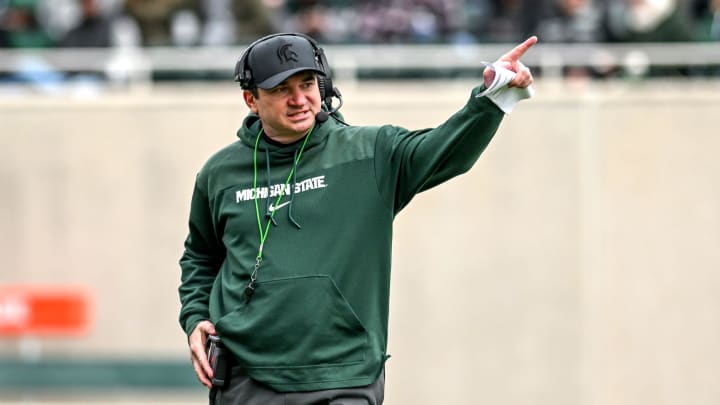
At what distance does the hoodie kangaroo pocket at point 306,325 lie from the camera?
4320mm

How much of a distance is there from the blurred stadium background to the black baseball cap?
223 inches

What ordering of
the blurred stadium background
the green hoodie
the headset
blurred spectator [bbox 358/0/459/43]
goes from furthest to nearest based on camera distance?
blurred spectator [bbox 358/0/459/43]
the blurred stadium background
the headset
the green hoodie

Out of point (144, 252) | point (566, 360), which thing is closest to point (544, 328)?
point (566, 360)

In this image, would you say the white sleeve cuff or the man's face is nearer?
the white sleeve cuff

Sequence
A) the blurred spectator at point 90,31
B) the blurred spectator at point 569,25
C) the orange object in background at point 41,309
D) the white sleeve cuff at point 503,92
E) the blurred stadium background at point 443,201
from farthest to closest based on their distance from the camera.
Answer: the orange object in background at point 41,309
the blurred spectator at point 90,31
the blurred stadium background at point 443,201
the blurred spectator at point 569,25
the white sleeve cuff at point 503,92

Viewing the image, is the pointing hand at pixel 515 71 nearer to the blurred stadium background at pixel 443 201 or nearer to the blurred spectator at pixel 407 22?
the blurred stadium background at pixel 443 201

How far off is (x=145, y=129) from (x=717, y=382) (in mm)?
4858

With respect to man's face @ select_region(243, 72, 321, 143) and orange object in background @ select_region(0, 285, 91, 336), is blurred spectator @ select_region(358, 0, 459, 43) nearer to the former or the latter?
orange object in background @ select_region(0, 285, 91, 336)

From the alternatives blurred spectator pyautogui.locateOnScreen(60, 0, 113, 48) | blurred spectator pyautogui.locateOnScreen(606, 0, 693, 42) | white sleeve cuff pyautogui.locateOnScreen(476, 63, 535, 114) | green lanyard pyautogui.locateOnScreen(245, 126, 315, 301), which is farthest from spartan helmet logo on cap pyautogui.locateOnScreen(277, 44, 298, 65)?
blurred spectator pyautogui.locateOnScreen(60, 0, 113, 48)

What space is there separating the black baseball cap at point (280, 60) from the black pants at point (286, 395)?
98 centimetres

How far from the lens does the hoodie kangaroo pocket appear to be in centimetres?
432

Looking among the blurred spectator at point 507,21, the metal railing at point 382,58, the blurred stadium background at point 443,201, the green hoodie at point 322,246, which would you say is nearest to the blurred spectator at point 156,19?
the blurred stadium background at point 443,201

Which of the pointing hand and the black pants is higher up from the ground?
the pointing hand

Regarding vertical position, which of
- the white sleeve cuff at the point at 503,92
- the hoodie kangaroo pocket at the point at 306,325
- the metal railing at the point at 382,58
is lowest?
the hoodie kangaroo pocket at the point at 306,325
